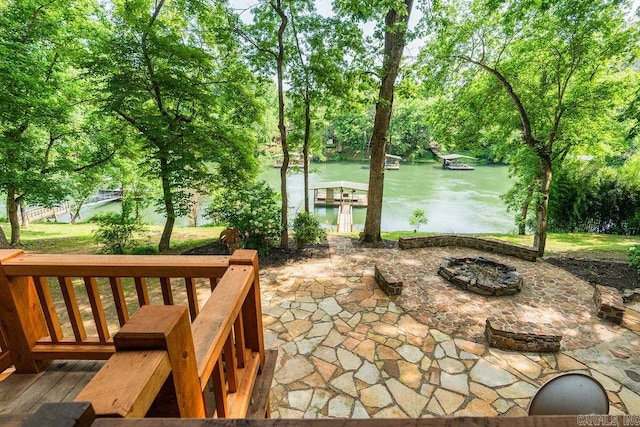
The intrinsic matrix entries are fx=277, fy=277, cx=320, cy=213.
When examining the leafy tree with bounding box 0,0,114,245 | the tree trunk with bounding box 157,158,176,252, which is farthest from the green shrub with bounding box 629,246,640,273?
the leafy tree with bounding box 0,0,114,245

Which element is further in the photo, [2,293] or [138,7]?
[138,7]

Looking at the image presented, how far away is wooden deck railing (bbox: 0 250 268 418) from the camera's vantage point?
2.47ft

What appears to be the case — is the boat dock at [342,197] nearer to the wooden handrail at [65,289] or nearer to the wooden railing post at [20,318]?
the wooden handrail at [65,289]

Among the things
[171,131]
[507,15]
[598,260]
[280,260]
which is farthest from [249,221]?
[598,260]

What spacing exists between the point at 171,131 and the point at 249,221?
7.45ft

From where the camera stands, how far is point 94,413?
583mm

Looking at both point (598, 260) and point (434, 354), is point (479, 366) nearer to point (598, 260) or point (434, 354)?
point (434, 354)

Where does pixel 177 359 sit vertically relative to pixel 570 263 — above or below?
above

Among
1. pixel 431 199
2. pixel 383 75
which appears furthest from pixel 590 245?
pixel 431 199

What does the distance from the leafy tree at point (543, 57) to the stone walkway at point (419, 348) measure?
3.44 metres

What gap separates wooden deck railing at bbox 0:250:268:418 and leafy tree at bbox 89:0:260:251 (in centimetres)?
415

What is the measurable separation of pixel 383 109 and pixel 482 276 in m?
4.12

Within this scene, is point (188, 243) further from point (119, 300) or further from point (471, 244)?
point (471, 244)

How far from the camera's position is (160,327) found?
0.75 m
